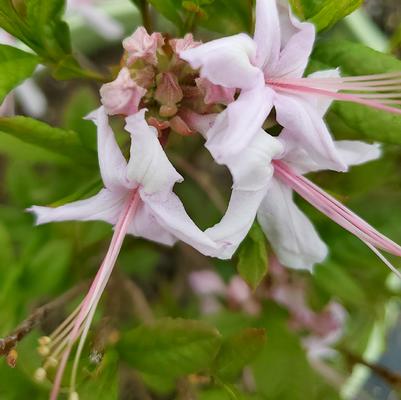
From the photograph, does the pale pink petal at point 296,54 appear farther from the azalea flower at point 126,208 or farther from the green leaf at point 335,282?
the green leaf at point 335,282

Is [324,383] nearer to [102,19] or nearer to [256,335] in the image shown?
[256,335]

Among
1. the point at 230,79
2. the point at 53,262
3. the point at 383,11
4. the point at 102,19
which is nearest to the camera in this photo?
the point at 230,79

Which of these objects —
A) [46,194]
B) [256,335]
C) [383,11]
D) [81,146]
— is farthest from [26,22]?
[383,11]

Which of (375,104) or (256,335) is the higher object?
(375,104)

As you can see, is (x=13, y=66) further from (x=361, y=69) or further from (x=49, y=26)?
(x=361, y=69)

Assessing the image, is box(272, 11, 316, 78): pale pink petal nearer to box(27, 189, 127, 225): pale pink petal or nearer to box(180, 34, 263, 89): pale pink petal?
box(180, 34, 263, 89): pale pink petal

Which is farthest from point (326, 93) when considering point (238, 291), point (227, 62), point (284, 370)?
point (238, 291)
